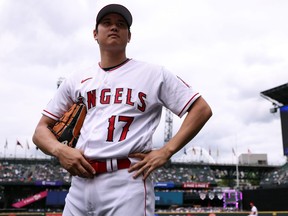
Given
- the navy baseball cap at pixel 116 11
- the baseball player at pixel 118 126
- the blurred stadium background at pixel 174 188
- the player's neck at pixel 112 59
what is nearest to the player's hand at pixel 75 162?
the baseball player at pixel 118 126

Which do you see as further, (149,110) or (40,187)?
(40,187)

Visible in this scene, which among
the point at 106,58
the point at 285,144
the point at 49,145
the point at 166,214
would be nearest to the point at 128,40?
the point at 106,58

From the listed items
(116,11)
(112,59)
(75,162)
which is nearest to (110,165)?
(75,162)

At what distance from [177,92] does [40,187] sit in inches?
1409

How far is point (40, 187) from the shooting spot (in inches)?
1373

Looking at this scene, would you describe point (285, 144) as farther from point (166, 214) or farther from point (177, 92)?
point (177, 92)

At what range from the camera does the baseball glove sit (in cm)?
192

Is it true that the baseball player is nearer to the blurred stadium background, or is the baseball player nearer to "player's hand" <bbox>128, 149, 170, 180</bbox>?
"player's hand" <bbox>128, 149, 170, 180</bbox>

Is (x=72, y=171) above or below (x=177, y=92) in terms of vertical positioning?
below

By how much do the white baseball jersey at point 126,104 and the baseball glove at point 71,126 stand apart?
0.04 meters

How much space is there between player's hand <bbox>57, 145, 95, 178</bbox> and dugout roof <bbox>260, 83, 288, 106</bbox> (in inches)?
1037

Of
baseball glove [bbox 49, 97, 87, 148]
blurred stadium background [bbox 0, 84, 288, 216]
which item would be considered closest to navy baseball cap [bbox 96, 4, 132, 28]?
baseball glove [bbox 49, 97, 87, 148]

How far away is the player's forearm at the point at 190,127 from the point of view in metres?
1.78

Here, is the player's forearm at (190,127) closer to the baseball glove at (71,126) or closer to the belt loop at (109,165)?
the belt loop at (109,165)
